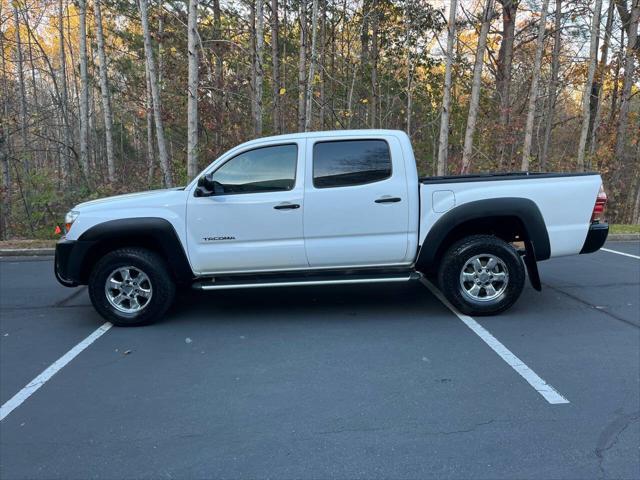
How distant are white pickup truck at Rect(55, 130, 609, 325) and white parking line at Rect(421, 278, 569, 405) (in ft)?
0.83

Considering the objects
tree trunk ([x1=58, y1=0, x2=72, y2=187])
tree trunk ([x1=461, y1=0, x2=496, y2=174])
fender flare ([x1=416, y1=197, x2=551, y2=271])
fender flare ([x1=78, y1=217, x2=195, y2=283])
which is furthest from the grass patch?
tree trunk ([x1=58, y1=0, x2=72, y2=187])

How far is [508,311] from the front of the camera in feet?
18.6

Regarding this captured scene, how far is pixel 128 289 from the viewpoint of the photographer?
5.35m

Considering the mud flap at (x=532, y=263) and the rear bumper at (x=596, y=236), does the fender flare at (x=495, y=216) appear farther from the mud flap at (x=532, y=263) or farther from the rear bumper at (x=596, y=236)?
the rear bumper at (x=596, y=236)

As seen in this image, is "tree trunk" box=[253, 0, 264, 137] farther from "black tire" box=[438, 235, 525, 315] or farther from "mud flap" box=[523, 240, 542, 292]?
"mud flap" box=[523, 240, 542, 292]

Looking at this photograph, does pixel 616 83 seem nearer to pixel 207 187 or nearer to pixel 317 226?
pixel 317 226

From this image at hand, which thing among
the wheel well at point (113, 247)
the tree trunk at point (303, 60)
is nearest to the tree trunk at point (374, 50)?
the tree trunk at point (303, 60)

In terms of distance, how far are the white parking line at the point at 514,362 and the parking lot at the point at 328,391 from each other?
0.03m

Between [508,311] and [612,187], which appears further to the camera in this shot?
[612,187]

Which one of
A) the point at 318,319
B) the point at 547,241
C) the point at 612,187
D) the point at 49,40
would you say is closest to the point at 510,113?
the point at 612,187

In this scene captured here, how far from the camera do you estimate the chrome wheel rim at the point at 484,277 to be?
536cm

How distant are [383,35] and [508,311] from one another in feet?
52.2

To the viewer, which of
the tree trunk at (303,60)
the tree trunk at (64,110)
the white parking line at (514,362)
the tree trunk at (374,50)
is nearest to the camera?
the white parking line at (514,362)

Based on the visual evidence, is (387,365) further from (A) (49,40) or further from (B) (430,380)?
(A) (49,40)
